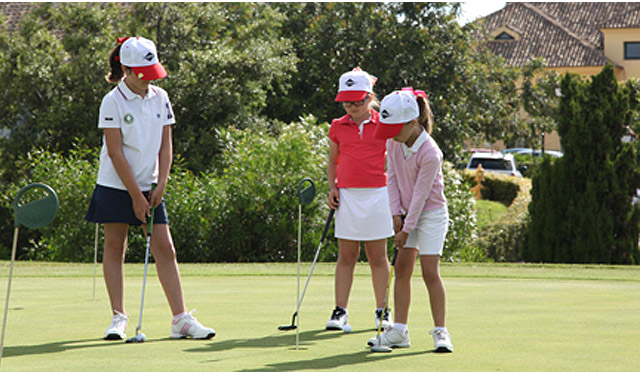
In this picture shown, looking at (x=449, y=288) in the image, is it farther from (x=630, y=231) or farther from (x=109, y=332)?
(x=630, y=231)

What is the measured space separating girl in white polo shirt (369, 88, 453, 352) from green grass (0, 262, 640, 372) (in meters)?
0.28

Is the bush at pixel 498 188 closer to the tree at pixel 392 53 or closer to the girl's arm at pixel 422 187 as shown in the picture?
the tree at pixel 392 53

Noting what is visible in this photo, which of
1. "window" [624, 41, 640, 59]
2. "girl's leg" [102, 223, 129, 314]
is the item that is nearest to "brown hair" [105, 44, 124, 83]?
"girl's leg" [102, 223, 129, 314]

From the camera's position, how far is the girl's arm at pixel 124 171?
5664 millimetres

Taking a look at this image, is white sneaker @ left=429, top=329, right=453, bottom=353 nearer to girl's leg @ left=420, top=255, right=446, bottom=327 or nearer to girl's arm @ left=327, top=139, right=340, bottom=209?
girl's leg @ left=420, top=255, right=446, bottom=327

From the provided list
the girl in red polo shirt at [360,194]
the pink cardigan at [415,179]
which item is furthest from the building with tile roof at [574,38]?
the pink cardigan at [415,179]

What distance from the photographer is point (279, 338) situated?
5.78 metres

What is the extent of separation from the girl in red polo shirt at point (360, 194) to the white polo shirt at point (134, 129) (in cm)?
137

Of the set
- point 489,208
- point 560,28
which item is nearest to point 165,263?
point 489,208

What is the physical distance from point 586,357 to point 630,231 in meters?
12.3

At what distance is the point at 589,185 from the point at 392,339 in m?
12.2

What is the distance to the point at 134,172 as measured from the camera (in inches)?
227

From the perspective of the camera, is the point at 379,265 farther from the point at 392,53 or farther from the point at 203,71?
the point at 392,53

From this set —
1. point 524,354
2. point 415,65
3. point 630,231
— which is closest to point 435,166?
point 524,354
